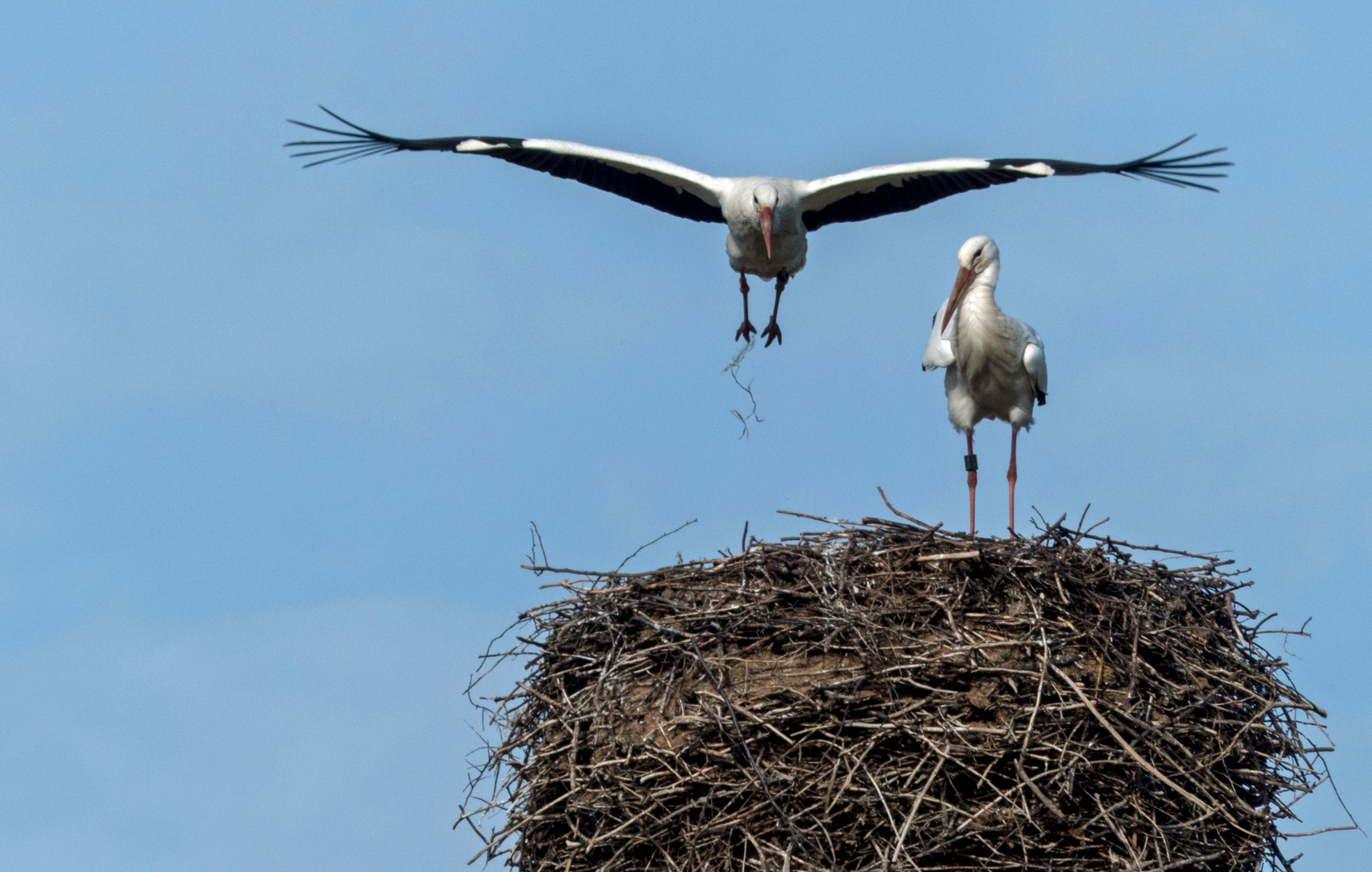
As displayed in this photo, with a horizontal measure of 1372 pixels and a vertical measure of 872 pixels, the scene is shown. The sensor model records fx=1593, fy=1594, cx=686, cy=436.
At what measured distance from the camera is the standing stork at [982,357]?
9578 mm

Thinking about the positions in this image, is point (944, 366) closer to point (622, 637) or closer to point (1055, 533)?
point (1055, 533)

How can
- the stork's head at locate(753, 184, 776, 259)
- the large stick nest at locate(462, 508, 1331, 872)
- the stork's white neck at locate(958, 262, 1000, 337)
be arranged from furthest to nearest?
the stork's head at locate(753, 184, 776, 259), the stork's white neck at locate(958, 262, 1000, 337), the large stick nest at locate(462, 508, 1331, 872)

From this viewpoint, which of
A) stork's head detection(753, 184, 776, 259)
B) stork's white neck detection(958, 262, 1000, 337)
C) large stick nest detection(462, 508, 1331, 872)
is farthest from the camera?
stork's head detection(753, 184, 776, 259)

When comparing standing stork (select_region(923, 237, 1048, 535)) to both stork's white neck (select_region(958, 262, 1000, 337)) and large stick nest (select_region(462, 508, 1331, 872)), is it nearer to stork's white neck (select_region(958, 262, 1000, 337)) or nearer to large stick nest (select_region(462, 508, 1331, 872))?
stork's white neck (select_region(958, 262, 1000, 337))

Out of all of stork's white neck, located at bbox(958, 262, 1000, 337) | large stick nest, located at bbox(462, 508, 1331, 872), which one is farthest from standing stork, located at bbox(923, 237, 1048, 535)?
large stick nest, located at bbox(462, 508, 1331, 872)

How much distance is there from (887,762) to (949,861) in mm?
462

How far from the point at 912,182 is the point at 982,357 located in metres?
2.32

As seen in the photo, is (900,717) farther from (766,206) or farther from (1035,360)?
(766,206)

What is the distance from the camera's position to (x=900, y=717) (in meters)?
6.64

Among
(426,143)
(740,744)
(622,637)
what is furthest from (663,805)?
(426,143)

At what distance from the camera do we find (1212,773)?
6.95 meters

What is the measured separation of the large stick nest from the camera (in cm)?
652

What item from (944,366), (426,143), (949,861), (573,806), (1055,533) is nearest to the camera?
(949,861)

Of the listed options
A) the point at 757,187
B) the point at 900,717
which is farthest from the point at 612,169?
the point at 900,717
